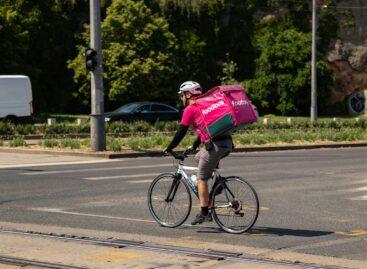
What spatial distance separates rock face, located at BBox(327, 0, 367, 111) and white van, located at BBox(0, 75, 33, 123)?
28.2 metres

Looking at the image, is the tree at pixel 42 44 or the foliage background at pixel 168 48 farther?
the foliage background at pixel 168 48

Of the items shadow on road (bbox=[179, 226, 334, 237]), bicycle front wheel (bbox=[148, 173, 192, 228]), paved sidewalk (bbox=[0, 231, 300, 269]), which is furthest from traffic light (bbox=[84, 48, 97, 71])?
paved sidewalk (bbox=[0, 231, 300, 269])

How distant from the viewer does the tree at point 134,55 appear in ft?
160

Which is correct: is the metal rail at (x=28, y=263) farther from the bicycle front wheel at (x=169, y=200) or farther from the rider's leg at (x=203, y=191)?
the bicycle front wheel at (x=169, y=200)

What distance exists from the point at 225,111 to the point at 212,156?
1.92 ft

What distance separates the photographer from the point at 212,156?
1009 centimetres

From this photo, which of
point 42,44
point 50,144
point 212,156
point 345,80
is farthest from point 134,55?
point 212,156

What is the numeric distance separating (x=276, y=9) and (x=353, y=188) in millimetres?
45015

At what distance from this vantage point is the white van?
116 feet

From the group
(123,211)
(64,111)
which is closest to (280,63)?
(64,111)

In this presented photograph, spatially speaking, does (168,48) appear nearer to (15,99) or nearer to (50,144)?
(15,99)

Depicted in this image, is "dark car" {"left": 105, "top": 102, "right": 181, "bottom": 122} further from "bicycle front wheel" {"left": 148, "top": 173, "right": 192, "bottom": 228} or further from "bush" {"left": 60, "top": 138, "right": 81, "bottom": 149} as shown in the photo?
"bicycle front wheel" {"left": 148, "top": 173, "right": 192, "bottom": 228}

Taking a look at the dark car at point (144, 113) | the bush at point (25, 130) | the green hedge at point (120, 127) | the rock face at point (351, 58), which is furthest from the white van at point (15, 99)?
the rock face at point (351, 58)

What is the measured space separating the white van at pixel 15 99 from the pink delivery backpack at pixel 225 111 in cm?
2645
